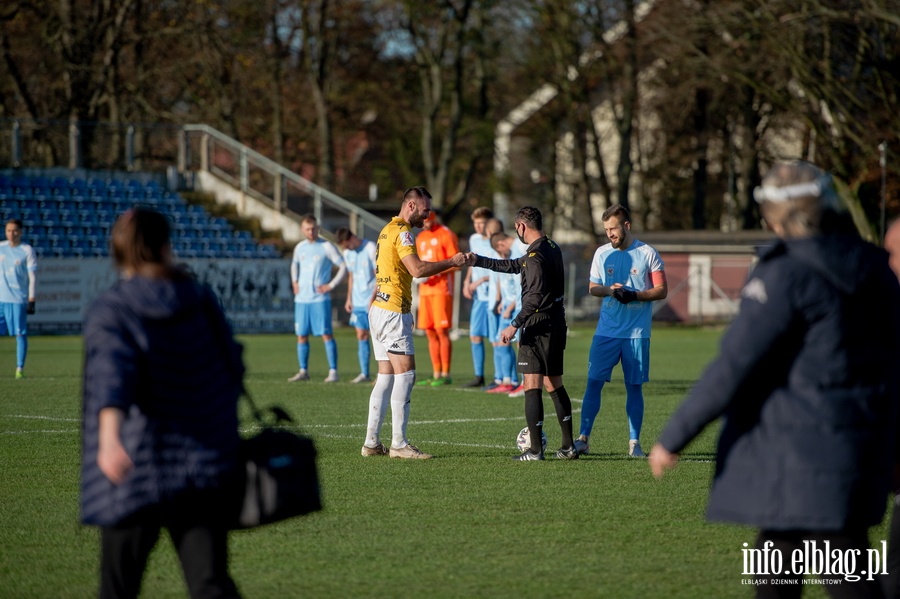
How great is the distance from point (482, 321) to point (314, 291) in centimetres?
251

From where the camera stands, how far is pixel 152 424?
4184 mm

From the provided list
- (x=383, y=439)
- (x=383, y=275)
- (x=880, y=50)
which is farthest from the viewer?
(x=880, y=50)

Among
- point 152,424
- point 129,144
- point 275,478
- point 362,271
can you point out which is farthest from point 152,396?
point 129,144

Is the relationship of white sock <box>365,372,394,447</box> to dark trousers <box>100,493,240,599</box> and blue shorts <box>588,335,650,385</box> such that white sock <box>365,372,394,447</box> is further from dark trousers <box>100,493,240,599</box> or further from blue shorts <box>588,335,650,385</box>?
dark trousers <box>100,493,240,599</box>

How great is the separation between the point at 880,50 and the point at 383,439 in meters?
24.4

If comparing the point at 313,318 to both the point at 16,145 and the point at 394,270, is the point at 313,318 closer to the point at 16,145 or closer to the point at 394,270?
the point at 394,270

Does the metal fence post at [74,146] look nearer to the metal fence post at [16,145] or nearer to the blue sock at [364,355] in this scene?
the metal fence post at [16,145]

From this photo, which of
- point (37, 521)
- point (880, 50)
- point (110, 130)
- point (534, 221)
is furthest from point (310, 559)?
point (880, 50)

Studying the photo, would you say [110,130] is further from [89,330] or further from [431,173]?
[89,330]

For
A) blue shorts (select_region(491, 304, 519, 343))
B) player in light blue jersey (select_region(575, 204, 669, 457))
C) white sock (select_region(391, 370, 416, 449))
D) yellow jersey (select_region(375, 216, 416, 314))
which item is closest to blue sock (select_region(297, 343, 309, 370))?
blue shorts (select_region(491, 304, 519, 343))

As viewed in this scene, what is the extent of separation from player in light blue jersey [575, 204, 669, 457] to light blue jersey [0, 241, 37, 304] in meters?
10.2

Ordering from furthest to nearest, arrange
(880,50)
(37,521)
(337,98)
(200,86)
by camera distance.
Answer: (337,98) < (200,86) < (880,50) < (37,521)

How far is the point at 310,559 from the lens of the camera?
6.39 meters

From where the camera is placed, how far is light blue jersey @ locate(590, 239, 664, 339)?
392 inches
